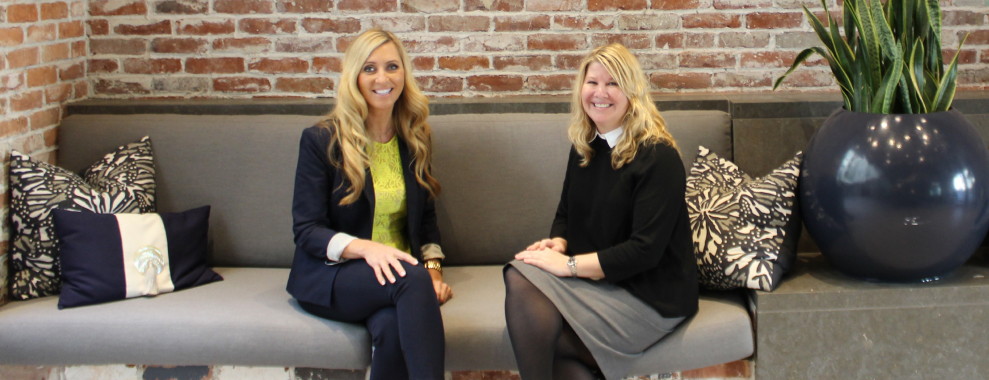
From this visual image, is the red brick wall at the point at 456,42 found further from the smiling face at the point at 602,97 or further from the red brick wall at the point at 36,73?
the smiling face at the point at 602,97

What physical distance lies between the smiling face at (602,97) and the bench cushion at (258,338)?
56 centimetres

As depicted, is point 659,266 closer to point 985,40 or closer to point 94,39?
point 985,40

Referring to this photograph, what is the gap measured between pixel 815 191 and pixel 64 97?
92.8 inches

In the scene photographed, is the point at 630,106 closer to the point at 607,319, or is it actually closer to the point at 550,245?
the point at 550,245

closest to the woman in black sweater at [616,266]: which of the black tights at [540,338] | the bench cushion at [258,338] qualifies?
the black tights at [540,338]

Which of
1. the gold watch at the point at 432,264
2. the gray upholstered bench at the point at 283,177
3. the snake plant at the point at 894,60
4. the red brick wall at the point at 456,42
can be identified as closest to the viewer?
the snake plant at the point at 894,60

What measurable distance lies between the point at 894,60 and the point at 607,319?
1001 millimetres

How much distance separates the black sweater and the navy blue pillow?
114cm

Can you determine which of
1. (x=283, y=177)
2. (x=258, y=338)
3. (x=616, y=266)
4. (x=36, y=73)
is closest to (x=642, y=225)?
(x=616, y=266)

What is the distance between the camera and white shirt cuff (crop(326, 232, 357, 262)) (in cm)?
262

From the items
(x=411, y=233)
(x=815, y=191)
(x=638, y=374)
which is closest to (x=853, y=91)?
(x=815, y=191)

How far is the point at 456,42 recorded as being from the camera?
3410 mm

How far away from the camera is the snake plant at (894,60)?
2641 millimetres

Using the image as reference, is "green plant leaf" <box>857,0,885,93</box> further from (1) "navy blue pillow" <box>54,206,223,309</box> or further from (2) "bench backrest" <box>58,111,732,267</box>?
(1) "navy blue pillow" <box>54,206,223,309</box>
